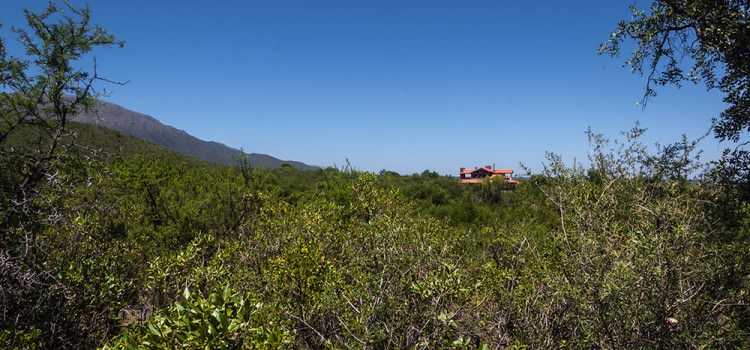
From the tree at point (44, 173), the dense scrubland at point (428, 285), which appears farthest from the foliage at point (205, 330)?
the tree at point (44, 173)

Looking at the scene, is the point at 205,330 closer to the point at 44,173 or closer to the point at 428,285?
the point at 428,285

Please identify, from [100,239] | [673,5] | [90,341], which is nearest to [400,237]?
[673,5]

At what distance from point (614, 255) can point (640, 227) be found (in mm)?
809

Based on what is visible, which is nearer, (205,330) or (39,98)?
(205,330)

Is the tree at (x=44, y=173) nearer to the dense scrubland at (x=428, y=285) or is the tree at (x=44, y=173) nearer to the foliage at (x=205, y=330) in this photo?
the dense scrubland at (x=428, y=285)

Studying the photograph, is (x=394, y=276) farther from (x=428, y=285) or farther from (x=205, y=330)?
(x=205, y=330)

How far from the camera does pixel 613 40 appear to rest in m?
6.98

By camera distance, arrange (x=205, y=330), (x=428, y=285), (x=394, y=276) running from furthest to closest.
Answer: (x=394, y=276) → (x=428, y=285) → (x=205, y=330)

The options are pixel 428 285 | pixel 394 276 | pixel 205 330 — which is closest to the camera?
pixel 205 330

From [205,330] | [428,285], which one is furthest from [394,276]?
[205,330]

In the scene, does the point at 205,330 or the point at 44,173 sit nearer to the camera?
the point at 205,330

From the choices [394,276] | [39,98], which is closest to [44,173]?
[39,98]

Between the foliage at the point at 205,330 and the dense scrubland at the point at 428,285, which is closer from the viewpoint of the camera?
the foliage at the point at 205,330

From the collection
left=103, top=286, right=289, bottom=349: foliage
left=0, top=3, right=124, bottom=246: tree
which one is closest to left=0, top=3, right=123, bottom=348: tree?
left=0, top=3, right=124, bottom=246: tree
